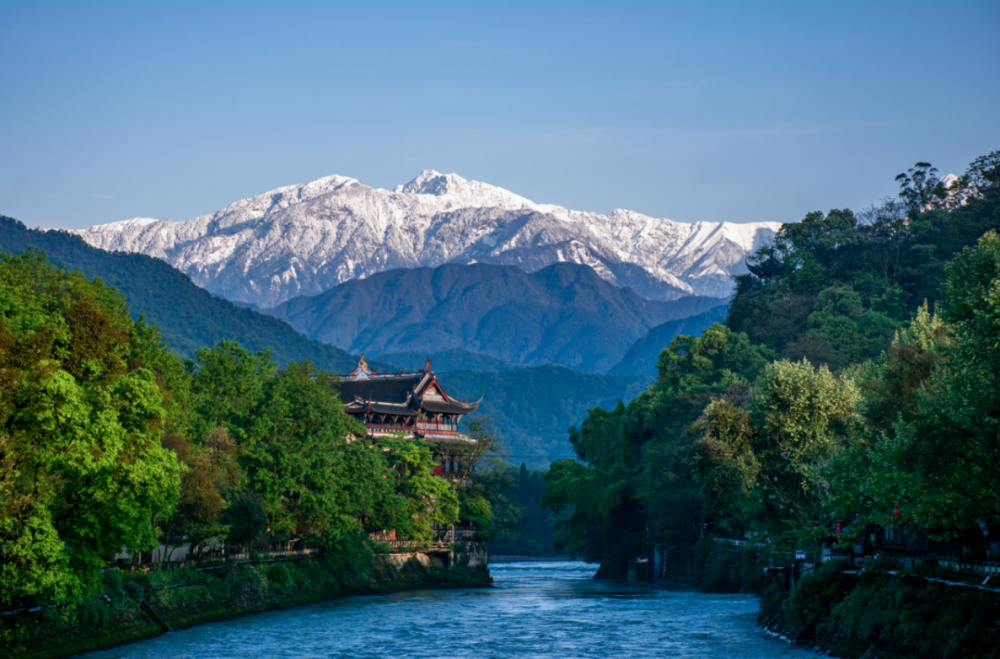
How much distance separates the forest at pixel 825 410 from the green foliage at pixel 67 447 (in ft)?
102

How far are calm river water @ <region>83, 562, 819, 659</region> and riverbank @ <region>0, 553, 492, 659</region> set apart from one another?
1.22 metres

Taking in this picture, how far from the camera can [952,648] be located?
3731cm

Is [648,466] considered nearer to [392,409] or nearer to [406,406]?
[406,406]

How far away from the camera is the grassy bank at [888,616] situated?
37.0 metres

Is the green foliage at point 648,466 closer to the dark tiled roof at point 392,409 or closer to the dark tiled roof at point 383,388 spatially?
the dark tiled roof at point 392,409

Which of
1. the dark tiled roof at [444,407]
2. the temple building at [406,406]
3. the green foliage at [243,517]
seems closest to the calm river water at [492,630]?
the green foliage at [243,517]

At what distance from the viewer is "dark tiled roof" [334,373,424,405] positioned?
12212 centimetres

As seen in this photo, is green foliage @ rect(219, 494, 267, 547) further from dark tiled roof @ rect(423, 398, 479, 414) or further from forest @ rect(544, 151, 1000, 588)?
dark tiled roof @ rect(423, 398, 479, 414)

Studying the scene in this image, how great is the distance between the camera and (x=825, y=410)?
71.4 metres

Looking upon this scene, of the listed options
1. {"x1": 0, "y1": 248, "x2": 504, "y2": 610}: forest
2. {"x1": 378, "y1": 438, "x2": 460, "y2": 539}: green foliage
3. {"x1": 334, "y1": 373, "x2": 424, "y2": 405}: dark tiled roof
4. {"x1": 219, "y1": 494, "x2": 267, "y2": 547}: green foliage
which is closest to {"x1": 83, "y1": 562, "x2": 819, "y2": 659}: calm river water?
{"x1": 219, "y1": 494, "x2": 267, "y2": 547}: green foliage

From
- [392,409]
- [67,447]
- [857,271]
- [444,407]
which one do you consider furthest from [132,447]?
[857,271]

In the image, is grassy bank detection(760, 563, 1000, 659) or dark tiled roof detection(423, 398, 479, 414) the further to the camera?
dark tiled roof detection(423, 398, 479, 414)

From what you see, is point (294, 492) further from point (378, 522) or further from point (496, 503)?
point (496, 503)

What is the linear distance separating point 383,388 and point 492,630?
6309 centimetres
